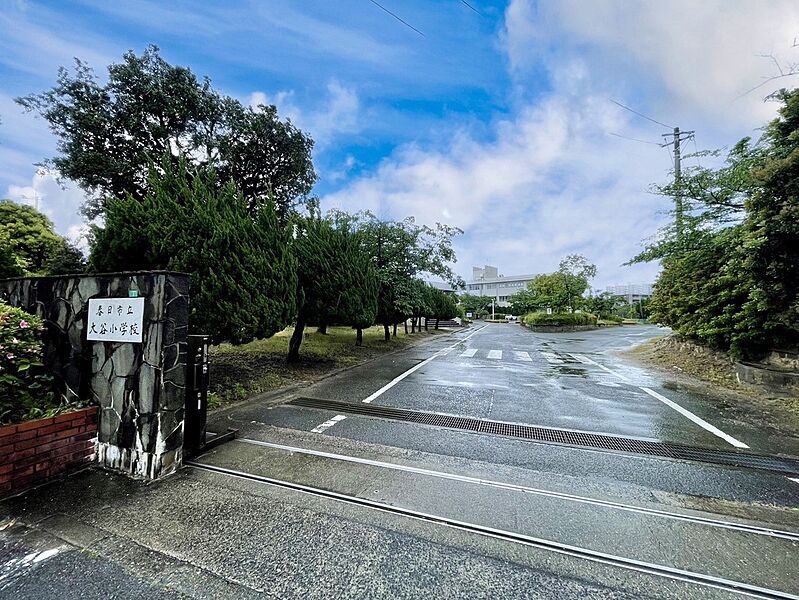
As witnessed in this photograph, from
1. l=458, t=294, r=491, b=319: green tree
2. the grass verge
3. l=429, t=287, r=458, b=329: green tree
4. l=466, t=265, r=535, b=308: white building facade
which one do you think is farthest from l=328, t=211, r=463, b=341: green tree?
l=466, t=265, r=535, b=308: white building facade

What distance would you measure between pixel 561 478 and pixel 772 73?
22.8 feet

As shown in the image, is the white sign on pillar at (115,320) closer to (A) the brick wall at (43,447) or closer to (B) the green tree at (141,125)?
(A) the brick wall at (43,447)

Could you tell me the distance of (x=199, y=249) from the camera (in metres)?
4.71

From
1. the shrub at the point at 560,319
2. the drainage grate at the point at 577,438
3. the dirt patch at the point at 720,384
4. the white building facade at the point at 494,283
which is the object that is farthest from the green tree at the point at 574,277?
the white building facade at the point at 494,283

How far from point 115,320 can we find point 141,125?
1452cm

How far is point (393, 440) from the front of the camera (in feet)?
12.0

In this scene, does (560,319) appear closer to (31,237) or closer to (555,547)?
(555,547)

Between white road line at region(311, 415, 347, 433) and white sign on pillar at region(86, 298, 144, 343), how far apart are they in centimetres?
199

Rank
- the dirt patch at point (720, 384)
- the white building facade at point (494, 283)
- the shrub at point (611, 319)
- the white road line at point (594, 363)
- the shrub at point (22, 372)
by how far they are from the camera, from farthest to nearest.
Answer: the white building facade at point (494, 283) < the shrub at point (611, 319) < the white road line at point (594, 363) < the dirt patch at point (720, 384) < the shrub at point (22, 372)

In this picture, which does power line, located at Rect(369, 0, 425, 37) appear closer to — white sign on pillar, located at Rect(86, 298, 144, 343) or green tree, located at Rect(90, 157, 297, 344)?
green tree, located at Rect(90, 157, 297, 344)

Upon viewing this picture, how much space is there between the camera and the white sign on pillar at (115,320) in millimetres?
2777

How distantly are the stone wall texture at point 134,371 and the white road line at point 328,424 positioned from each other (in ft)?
4.54

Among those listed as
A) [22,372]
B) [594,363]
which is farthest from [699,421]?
[22,372]

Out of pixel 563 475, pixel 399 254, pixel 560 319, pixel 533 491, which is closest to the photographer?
pixel 533 491
